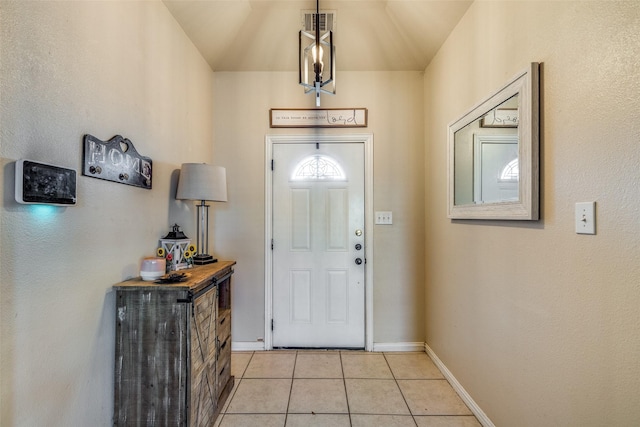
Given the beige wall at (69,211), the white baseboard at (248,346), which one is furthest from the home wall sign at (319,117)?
the white baseboard at (248,346)

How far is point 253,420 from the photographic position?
1.69 metres

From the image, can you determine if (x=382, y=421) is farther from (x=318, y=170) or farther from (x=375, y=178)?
(x=318, y=170)

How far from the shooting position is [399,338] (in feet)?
8.34

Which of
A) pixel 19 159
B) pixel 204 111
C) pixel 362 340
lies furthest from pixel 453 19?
pixel 362 340

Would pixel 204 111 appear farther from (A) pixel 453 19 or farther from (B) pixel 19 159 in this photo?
(A) pixel 453 19

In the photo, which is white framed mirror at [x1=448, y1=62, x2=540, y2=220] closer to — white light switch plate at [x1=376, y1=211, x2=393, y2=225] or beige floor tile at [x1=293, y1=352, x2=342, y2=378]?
white light switch plate at [x1=376, y1=211, x2=393, y2=225]

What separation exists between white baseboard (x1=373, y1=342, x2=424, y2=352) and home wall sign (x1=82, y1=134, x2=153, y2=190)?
223cm

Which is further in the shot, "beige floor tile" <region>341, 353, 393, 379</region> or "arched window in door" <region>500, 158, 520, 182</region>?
"beige floor tile" <region>341, 353, 393, 379</region>

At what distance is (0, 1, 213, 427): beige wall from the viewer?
88 centimetres

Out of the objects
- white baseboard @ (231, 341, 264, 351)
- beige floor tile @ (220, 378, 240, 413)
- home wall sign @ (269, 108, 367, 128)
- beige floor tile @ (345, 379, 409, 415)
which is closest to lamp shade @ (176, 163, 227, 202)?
home wall sign @ (269, 108, 367, 128)

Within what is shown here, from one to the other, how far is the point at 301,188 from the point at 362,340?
1498 mm

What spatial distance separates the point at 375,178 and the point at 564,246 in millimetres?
1596

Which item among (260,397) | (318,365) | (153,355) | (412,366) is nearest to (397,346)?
(412,366)

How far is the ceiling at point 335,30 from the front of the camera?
196 centimetres
